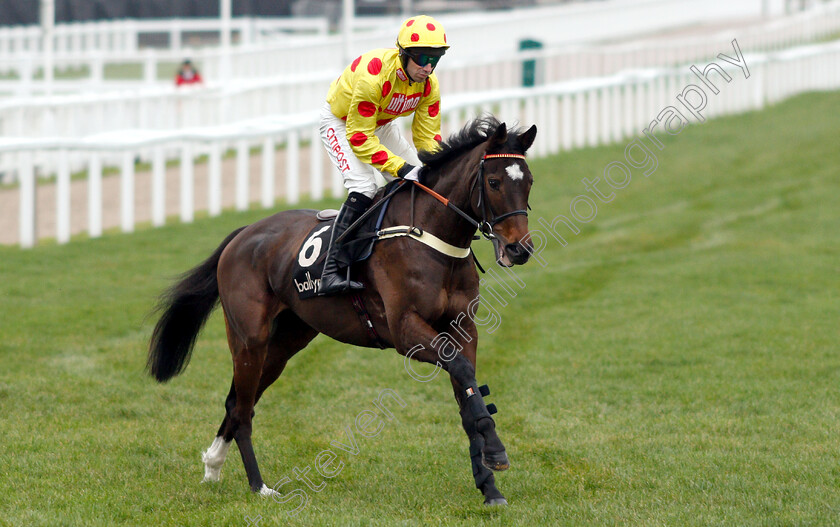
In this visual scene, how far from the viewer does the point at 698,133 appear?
21.4 metres

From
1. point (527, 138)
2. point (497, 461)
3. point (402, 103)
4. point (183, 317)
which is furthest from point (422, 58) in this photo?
point (183, 317)

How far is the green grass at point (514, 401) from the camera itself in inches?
191

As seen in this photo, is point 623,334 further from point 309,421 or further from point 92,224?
point 92,224

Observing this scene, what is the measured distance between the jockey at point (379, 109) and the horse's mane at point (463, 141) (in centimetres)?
9

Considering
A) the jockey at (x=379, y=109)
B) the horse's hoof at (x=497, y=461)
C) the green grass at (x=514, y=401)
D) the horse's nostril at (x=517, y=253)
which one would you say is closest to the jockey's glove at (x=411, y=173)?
the jockey at (x=379, y=109)

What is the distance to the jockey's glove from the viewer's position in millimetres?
5035

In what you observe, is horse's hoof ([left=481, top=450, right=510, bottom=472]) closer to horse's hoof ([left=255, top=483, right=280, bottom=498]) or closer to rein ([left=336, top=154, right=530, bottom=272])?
rein ([left=336, top=154, right=530, bottom=272])

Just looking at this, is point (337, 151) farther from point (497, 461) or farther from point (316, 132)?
point (316, 132)

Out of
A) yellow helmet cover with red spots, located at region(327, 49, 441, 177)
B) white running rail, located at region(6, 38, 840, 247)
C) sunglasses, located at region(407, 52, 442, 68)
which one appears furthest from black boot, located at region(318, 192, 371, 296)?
white running rail, located at region(6, 38, 840, 247)

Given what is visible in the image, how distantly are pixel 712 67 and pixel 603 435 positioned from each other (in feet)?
54.5

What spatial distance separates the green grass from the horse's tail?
449 mm

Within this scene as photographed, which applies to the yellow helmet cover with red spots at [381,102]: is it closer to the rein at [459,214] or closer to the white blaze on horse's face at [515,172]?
the rein at [459,214]

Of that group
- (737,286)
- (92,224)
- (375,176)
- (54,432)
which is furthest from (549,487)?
(92,224)

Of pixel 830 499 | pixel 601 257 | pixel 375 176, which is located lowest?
pixel 601 257
